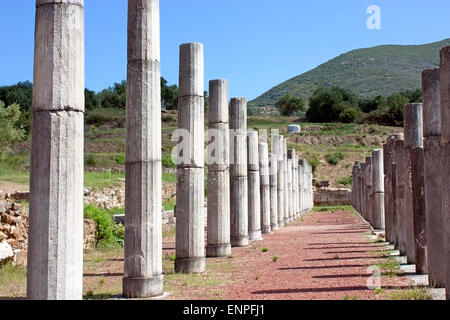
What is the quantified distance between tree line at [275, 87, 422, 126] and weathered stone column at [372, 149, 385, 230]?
64177 mm

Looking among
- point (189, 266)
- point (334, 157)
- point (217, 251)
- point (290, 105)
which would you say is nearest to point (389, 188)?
point (217, 251)

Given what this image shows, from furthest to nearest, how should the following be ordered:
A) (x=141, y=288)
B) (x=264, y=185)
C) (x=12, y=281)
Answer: (x=264, y=185)
(x=12, y=281)
(x=141, y=288)

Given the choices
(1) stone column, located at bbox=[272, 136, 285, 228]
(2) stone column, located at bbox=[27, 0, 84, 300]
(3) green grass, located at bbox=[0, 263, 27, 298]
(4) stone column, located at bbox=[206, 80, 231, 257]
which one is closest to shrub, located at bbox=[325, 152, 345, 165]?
(1) stone column, located at bbox=[272, 136, 285, 228]

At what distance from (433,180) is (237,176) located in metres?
9.73

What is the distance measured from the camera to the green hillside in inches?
4821

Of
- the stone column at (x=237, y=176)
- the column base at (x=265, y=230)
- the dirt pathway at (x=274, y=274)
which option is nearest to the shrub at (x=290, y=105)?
the column base at (x=265, y=230)

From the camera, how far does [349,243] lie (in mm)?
20062

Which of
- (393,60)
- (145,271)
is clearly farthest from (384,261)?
(393,60)

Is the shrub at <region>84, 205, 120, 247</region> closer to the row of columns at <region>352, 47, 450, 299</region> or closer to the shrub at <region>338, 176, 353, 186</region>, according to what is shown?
the row of columns at <region>352, 47, 450, 299</region>

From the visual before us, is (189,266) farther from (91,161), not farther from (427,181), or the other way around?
(91,161)

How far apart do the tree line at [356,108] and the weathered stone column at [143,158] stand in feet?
263

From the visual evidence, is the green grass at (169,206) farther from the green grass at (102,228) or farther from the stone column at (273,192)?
the green grass at (102,228)

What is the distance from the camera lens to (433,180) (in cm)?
1056
